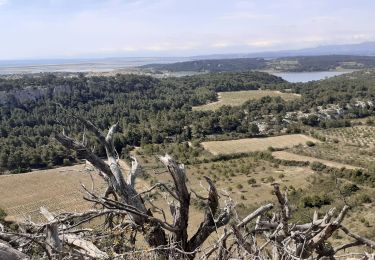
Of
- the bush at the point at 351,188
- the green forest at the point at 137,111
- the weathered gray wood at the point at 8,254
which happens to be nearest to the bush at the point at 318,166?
the bush at the point at 351,188

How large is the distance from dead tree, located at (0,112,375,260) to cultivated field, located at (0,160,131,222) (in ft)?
114

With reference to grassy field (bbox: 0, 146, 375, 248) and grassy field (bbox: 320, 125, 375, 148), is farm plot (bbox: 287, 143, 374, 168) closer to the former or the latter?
grassy field (bbox: 320, 125, 375, 148)

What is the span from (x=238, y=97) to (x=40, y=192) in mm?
72309

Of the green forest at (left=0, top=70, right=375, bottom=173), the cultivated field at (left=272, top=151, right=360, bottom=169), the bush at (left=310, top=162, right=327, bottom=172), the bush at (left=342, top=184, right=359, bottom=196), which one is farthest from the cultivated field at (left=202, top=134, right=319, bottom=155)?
the bush at (left=342, top=184, right=359, bottom=196)

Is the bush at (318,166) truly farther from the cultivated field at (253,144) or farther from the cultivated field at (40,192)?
the cultivated field at (40,192)

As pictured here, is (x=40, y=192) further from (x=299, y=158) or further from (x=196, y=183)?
(x=299, y=158)

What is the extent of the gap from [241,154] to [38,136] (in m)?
31.3

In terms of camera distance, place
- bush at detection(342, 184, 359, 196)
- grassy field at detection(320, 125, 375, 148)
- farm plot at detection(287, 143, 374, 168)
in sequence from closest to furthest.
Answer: bush at detection(342, 184, 359, 196), farm plot at detection(287, 143, 374, 168), grassy field at detection(320, 125, 375, 148)

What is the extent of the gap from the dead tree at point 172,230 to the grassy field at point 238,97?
90483 mm

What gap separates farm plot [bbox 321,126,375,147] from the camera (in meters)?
63.2

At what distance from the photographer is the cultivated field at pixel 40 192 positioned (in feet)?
136

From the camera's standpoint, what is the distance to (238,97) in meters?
112

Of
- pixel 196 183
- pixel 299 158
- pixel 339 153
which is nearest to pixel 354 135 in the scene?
pixel 339 153

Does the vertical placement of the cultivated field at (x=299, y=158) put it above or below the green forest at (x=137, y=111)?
below
